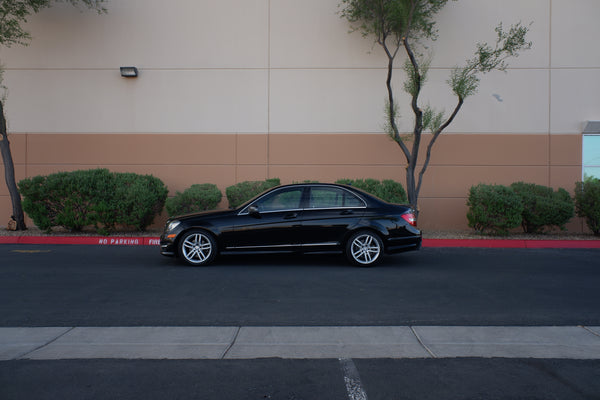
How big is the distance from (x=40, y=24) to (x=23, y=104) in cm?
251

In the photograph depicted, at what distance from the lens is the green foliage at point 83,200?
41.2 feet

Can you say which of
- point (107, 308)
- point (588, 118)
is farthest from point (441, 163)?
point (107, 308)

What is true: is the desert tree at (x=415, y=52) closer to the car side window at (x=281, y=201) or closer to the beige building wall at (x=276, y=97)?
the beige building wall at (x=276, y=97)

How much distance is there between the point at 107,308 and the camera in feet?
19.6

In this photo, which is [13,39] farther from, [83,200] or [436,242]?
[436,242]

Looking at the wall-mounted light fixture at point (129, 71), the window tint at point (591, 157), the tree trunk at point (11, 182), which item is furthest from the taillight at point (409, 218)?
the tree trunk at point (11, 182)

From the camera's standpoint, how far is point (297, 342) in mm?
4762

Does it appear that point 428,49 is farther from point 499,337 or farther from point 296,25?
point 499,337

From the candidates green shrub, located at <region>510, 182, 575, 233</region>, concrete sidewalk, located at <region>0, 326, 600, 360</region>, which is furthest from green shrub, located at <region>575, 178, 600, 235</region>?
concrete sidewalk, located at <region>0, 326, 600, 360</region>

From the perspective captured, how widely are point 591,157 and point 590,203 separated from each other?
7.57 feet

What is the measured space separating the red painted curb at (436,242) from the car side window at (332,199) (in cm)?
375

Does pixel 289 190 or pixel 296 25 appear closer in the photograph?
pixel 289 190

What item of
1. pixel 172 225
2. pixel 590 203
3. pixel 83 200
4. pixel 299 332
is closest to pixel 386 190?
pixel 590 203
